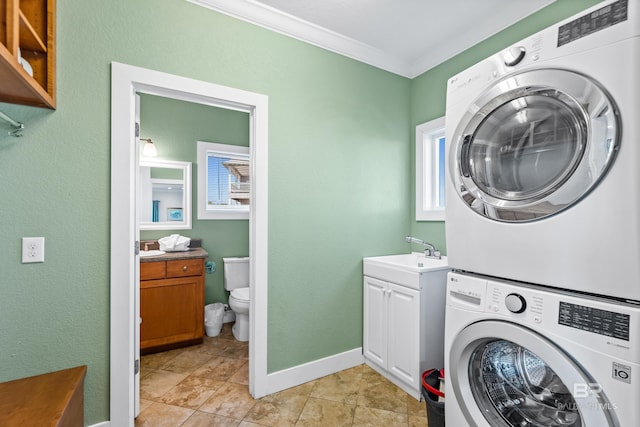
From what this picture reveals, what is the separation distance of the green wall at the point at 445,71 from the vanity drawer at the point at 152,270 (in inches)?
91.7

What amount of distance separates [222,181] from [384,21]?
7.68 ft

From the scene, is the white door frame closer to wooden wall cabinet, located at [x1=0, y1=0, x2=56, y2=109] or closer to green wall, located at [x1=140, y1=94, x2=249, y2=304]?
wooden wall cabinet, located at [x1=0, y1=0, x2=56, y2=109]

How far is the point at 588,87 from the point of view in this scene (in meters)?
0.90

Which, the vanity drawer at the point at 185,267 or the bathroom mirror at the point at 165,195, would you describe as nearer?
the vanity drawer at the point at 185,267

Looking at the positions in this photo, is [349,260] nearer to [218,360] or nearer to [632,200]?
[218,360]

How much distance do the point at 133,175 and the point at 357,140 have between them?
163 centimetres

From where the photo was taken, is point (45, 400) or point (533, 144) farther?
point (45, 400)

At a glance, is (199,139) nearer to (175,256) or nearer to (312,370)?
(175,256)

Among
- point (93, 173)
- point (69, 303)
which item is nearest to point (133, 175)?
point (93, 173)

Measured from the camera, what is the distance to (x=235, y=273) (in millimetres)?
3174

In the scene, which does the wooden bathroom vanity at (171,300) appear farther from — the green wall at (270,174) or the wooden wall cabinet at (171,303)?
the green wall at (270,174)

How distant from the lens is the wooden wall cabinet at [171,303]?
2449 millimetres

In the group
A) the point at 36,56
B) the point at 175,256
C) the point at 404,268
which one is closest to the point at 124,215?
the point at 36,56

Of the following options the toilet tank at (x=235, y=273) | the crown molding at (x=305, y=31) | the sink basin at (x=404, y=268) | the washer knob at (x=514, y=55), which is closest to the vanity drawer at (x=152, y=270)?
the toilet tank at (x=235, y=273)
